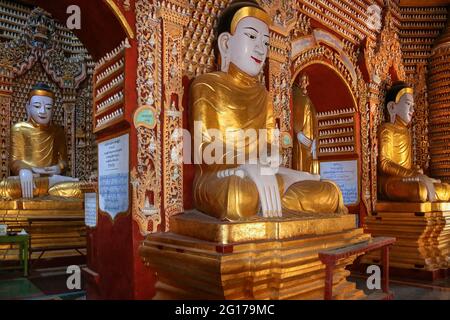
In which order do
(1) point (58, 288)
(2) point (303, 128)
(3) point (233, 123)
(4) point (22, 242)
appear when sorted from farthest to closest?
1. (2) point (303, 128)
2. (4) point (22, 242)
3. (1) point (58, 288)
4. (3) point (233, 123)

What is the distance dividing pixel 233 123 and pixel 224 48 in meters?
0.80

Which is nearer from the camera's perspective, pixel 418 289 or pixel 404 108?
pixel 418 289

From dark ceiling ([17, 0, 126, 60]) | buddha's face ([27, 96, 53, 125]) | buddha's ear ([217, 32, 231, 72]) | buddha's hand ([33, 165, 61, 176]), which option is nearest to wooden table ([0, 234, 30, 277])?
buddha's hand ([33, 165, 61, 176])

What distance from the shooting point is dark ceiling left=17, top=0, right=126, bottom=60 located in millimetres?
3469

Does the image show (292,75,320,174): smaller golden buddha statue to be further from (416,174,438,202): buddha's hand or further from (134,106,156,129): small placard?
(134,106,156,129): small placard

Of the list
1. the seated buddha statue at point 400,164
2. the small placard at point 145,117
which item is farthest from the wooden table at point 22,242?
the seated buddha statue at point 400,164

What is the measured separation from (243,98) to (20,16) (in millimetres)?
6646

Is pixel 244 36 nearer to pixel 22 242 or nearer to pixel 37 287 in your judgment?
pixel 37 287

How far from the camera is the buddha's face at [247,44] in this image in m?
3.84

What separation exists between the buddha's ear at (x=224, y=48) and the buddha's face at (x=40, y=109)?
205 inches

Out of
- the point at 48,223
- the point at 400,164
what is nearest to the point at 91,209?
the point at 48,223

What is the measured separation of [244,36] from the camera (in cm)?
384

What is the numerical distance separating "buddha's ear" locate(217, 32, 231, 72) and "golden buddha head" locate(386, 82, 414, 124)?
14.4 feet
